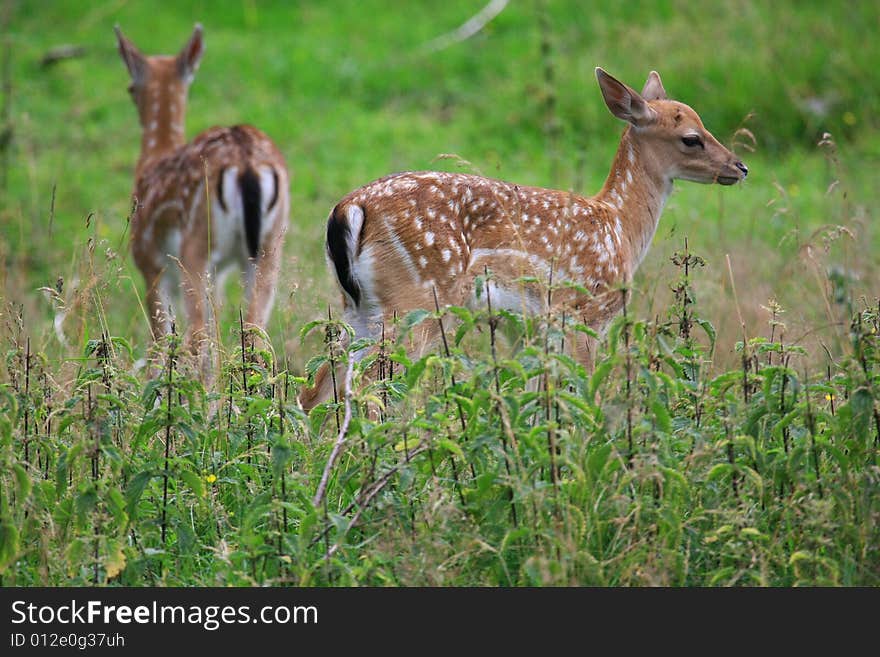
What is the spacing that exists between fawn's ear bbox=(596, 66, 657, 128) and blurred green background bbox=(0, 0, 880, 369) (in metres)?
1.91

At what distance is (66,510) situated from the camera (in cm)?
409

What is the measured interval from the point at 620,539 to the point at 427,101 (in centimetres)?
836

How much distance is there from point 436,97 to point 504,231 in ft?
21.5

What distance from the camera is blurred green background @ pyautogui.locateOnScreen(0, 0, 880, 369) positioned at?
9461 mm

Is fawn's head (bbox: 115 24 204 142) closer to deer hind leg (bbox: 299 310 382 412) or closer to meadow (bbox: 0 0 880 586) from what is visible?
meadow (bbox: 0 0 880 586)

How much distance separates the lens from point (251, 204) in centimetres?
725

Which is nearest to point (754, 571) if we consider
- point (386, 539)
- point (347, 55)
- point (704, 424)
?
point (704, 424)

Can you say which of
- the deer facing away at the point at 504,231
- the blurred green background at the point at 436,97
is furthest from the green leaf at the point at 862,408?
the blurred green background at the point at 436,97

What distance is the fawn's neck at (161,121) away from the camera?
837cm

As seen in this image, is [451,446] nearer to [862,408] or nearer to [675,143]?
[862,408]

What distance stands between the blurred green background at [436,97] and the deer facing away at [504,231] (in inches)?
71.1
